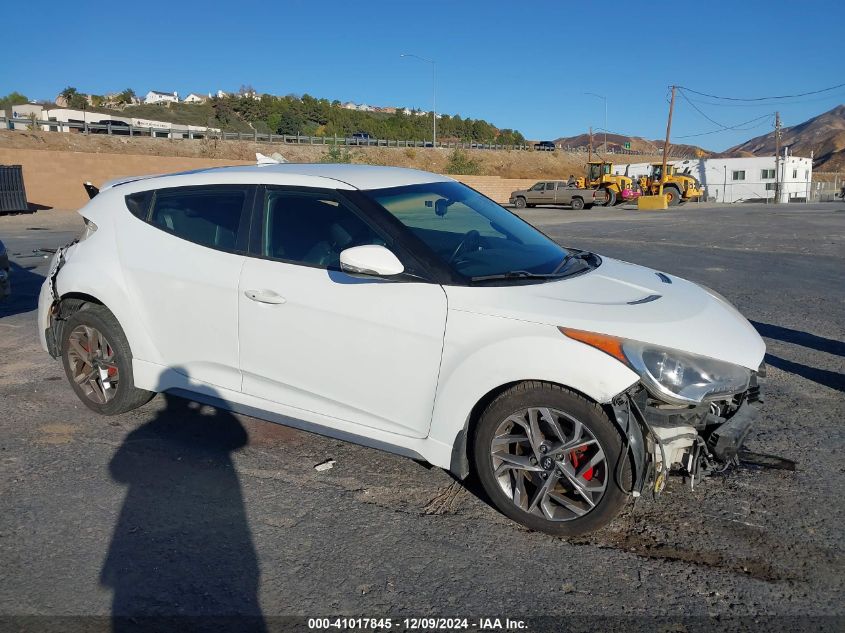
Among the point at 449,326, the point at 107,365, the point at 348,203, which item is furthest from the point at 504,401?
the point at 107,365

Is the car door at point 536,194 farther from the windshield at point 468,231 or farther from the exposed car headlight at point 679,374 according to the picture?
the exposed car headlight at point 679,374

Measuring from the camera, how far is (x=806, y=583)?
2.98m

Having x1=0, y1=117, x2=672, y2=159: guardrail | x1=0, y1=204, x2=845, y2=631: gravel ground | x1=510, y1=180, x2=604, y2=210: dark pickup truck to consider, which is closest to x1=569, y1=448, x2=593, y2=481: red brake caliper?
x1=0, y1=204, x2=845, y2=631: gravel ground

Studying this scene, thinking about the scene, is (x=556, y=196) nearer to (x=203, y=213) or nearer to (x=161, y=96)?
(x=203, y=213)

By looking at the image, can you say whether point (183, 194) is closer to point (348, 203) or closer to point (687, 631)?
point (348, 203)

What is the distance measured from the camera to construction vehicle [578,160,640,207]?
138 feet

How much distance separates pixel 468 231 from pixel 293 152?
200 ft

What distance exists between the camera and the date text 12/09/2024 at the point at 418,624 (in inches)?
108

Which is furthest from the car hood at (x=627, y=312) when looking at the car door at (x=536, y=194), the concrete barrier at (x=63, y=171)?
the car door at (x=536, y=194)

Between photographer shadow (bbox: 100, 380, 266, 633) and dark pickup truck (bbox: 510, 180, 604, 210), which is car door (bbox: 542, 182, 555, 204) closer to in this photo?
dark pickup truck (bbox: 510, 180, 604, 210)

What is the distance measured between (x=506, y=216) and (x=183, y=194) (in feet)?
6.97

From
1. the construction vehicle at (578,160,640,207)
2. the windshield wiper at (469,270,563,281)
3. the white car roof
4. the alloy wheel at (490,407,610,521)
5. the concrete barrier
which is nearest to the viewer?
the alloy wheel at (490,407,610,521)

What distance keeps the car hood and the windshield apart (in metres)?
0.28

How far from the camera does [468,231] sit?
432 centimetres
